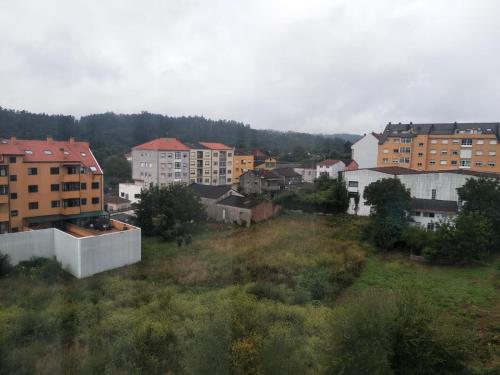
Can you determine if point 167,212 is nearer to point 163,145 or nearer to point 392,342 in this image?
point 163,145

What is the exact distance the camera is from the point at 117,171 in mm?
19844

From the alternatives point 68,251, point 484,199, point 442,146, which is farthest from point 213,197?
point 442,146

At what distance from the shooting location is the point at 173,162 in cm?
1736

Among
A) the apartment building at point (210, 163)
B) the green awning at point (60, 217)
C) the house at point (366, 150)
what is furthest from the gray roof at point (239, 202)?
the house at point (366, 150)

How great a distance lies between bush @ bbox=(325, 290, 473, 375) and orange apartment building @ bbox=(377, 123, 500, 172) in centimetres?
1513

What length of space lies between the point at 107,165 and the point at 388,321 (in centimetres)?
1709

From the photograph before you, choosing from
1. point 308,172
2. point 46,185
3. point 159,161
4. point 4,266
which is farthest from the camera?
point 308,172

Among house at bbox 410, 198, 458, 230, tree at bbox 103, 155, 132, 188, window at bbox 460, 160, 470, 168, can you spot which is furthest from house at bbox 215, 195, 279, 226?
window at bbox 460, 160, 470, 168

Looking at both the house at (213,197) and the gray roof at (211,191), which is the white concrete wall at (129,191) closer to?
the gray roof at (211,191)

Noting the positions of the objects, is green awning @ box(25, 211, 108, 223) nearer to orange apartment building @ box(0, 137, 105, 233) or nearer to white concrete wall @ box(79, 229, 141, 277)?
orange apartment building @ box(0, 137, 105, 233)

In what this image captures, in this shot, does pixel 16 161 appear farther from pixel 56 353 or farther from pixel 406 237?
pixel 406 237

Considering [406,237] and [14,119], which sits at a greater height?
[14,119]

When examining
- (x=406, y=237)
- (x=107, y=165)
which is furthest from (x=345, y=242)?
(x=107, y=165)

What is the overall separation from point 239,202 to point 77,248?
20.1 feet
